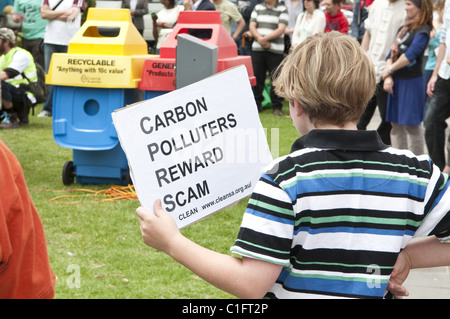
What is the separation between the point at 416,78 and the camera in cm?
713

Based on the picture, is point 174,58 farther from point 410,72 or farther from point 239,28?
point 239,28

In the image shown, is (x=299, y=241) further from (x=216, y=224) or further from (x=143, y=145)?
(x=216, y=224)

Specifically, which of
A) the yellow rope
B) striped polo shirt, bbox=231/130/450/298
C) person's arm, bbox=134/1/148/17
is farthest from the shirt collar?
person's arm, bbox=134/1/148/17

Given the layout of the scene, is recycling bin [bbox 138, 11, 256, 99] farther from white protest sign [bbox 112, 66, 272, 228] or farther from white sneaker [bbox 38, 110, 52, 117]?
white sneaker [bbox 38, 110, 52, 117]

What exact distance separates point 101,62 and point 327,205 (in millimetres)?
5094

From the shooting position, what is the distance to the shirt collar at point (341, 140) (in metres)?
1.74

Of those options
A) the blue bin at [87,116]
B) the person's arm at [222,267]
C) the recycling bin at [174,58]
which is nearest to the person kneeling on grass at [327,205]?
the person's arm at [222,267]

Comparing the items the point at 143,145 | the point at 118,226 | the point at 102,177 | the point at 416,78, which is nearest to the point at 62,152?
the point at 102,177

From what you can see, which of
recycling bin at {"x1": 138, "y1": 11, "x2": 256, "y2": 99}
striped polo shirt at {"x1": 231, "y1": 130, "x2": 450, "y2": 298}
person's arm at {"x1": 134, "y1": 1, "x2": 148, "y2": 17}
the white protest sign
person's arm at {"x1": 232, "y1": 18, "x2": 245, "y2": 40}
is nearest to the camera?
striped polo shirt at {"x1": 231, "y1": 130, "x2": 450, "y2": 298}

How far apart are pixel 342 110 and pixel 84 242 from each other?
376 cm

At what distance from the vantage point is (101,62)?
21.4 ft

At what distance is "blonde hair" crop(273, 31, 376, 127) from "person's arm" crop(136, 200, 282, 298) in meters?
0.40

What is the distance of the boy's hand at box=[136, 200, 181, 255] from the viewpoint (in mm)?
1812

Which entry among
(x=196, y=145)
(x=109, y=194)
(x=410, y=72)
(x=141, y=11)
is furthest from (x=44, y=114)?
(x=196, y=145)
